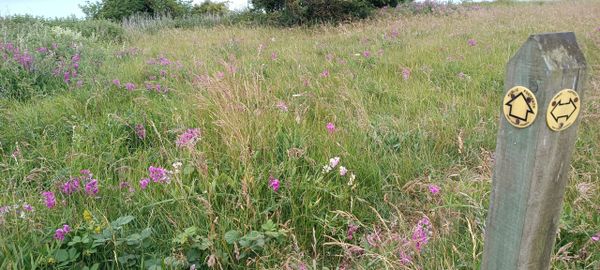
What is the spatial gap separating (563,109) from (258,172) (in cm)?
186

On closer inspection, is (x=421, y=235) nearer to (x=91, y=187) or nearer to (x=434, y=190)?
(x=434, y=190)

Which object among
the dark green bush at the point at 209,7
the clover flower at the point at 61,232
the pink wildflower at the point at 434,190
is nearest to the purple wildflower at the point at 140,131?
the clover flower at the point at 61,232

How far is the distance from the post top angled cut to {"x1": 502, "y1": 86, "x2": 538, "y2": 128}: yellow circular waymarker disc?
8cm

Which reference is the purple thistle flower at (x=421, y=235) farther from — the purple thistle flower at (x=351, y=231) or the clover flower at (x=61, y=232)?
the clover flower at (x=61, y=232)

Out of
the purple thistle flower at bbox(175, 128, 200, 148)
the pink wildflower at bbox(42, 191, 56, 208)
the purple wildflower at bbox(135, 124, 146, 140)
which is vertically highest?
the purple thistle flower at bbox(175, 128, 200, 148)

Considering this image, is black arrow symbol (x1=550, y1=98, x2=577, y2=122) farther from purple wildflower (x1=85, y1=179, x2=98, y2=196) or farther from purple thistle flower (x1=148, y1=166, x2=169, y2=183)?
purple wildflower (x1=85, y1=179, x2=98, y2=196)

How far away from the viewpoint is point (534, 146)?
1.07m

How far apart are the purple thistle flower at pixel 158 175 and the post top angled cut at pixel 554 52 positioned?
6.58ft

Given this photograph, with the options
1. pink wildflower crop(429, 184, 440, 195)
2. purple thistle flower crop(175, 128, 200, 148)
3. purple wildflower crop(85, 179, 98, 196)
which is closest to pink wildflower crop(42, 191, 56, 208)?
purple wildflower crop(85, 179, 98, 196)

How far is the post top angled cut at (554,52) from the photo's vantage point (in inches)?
39.8

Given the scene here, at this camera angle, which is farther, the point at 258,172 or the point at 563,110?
the point at 258,172

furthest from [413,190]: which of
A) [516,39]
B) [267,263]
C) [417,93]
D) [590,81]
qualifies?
[516,39]

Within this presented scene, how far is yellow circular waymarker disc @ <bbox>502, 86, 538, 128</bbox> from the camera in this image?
105 cm

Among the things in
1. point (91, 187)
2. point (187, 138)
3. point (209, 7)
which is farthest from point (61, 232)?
point (209, 7)
